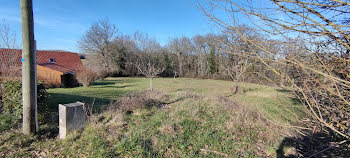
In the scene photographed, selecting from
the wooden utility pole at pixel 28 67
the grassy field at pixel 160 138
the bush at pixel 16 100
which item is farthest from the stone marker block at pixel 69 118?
the bush at pixel 16 100

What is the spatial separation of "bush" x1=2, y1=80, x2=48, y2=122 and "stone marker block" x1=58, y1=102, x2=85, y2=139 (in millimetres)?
1074

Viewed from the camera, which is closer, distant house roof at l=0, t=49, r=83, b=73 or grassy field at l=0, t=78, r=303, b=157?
grassy field at l=0, t=78, r=303, b=157

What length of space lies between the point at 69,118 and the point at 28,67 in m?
1.27

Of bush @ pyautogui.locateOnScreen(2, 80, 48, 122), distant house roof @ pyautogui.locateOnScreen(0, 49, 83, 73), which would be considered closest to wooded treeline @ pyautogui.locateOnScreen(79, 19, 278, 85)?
distant house roof @ pyautogui.locateOnScreen(0, 49, 83, 73)

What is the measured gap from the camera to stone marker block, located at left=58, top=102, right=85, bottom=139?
3.30 meters

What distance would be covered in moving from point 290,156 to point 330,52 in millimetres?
2445

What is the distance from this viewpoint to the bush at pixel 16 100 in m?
3.97

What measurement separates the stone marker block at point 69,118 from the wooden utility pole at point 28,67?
1.71 feet

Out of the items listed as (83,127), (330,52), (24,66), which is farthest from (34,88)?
(330,52)

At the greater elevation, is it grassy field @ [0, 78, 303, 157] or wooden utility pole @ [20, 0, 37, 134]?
wooden utility pole @ [20, 0, 37, 134]

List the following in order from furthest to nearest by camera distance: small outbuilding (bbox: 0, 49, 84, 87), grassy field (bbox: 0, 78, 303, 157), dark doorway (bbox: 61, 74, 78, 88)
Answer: dark doorway (bbox: 61, 74, 78, 88) < small outbuilding (bbox: 0, 49, 84, 87) < grassy field (bbox: 0, 78, 303, 157)

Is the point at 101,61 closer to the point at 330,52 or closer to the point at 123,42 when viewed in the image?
the point at 123,42

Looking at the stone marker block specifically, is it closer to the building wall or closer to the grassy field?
the grassy field

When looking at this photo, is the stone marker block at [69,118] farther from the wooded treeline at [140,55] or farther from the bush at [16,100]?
the wooded treeline at [140,55]
